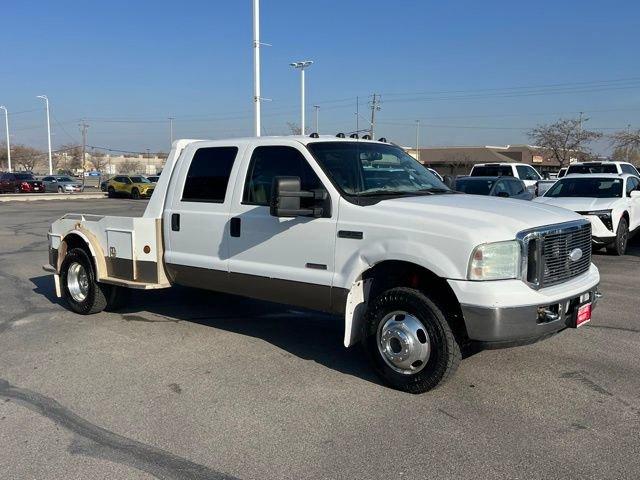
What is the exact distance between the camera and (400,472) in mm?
3412

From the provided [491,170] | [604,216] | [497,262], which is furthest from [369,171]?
[491,170]

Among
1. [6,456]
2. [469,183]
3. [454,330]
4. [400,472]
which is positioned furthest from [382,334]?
[469,183]

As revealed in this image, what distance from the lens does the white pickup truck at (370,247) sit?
422cm

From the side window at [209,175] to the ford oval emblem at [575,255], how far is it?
313 cm

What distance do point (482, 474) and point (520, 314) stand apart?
122 cm

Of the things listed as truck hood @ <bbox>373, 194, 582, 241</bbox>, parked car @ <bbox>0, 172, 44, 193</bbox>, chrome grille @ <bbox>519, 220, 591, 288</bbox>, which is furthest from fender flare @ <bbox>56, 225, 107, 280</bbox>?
parked car @ <bbox>0, 172, 44, 193</bbox>

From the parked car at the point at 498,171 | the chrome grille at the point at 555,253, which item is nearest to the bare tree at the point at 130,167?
the parked car at the point at 498,171

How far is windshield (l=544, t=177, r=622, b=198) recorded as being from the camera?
491 inches

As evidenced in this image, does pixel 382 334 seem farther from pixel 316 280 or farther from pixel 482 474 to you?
pixel 482 474

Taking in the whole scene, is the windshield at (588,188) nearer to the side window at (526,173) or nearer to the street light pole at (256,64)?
the side window at (526,173)

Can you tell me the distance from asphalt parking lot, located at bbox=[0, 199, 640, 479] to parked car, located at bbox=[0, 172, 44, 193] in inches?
1625

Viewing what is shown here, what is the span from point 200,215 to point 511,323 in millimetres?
3163

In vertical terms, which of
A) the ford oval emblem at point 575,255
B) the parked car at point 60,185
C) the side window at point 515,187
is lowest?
the parked car at point 60,185

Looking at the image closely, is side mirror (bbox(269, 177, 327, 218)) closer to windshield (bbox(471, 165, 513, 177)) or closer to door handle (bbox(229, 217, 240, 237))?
door handle (bbox(229, 217, 240, 237))
